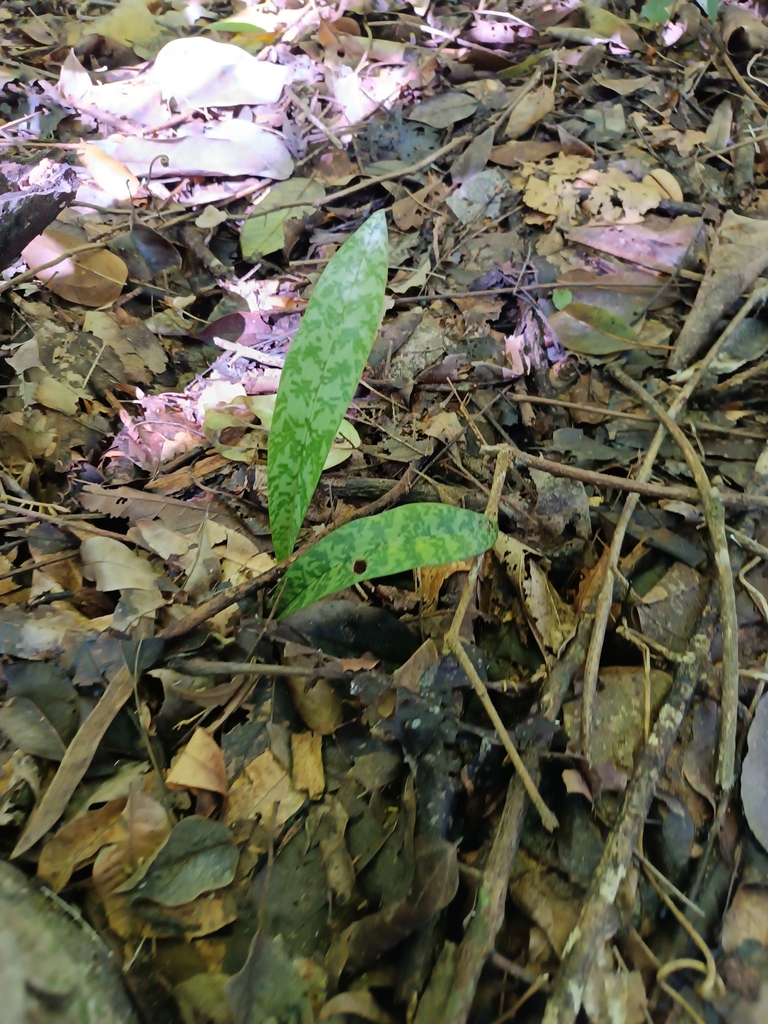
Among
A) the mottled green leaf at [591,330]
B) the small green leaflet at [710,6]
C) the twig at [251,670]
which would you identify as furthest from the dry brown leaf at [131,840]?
the small green leaflet at [710,6]

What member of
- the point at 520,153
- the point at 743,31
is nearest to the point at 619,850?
the point at 520,153

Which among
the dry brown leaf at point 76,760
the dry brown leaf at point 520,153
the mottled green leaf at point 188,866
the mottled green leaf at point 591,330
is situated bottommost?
the mottled green leaf at point 188,866

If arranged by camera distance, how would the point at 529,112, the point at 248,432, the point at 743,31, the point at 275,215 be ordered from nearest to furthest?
the point at 248,432, the point at 275,215, the point at 529,112, the point at 743,31

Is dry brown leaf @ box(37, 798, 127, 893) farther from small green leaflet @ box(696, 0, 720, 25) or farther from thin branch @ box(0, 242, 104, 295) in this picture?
small green leaflet @ box(696, 0, 720, 25)

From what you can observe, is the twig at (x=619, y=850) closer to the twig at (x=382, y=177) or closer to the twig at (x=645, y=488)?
the twig at (x=645, y=488)

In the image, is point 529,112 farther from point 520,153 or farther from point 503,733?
point 503,733

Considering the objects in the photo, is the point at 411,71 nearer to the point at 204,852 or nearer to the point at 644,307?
the point at 644,307

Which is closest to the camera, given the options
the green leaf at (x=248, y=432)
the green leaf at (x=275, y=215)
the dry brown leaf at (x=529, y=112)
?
the green leaf at (x=248, y=432)
